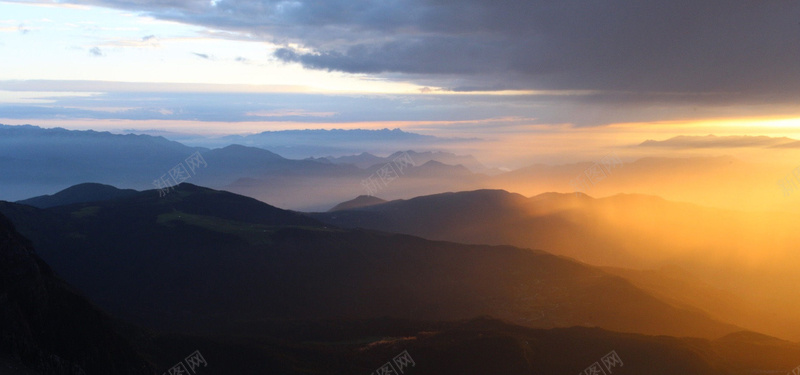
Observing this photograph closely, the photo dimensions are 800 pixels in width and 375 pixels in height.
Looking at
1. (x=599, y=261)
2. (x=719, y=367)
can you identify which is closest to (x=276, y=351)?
(x=719, y=367)

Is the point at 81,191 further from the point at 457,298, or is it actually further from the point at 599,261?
the point at 599,261

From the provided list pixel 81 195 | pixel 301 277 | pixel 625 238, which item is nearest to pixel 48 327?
pixel 301 277

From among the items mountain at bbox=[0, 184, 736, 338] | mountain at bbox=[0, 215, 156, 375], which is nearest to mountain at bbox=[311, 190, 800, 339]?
mountain at bbox=[0, 184, 736, 338]

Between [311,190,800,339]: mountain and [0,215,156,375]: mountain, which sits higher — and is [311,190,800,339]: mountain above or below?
below

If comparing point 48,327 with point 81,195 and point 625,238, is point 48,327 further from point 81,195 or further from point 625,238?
point 625,238

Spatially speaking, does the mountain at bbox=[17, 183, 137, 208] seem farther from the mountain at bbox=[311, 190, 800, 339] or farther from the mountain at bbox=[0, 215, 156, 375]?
the mountain at bbox=[0, 215, 156, 375]
